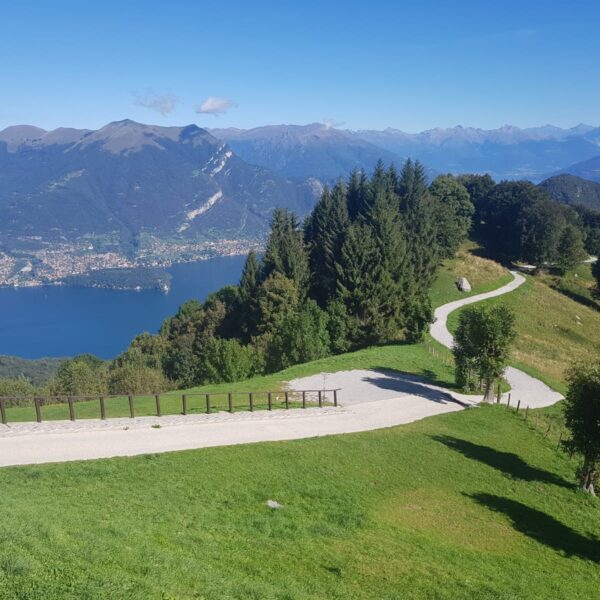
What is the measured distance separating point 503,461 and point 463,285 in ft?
179

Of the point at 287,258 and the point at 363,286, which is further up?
the point at 287,258

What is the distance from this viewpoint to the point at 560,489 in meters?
21.9

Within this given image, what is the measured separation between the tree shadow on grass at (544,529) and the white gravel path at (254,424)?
7.89m

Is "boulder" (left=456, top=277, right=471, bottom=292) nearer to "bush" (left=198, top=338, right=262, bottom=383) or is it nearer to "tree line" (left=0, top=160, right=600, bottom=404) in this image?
"tree line" (left=0, top=160, right=600, bottom=404)

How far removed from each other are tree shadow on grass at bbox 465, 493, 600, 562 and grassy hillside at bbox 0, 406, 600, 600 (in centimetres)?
8

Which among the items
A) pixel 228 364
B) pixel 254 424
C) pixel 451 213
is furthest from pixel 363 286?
pixel 451 213

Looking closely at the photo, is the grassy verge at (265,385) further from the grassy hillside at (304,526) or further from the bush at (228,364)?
the grassy hillside at (304,526)

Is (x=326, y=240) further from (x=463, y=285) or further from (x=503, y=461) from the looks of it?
(x=503, y=461)

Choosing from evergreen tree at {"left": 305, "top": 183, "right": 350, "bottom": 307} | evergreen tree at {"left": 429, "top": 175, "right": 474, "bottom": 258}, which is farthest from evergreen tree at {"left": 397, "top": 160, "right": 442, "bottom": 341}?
evergreen tree at {"left": 305, "top": 183, "right": 350, "bottom": 307}

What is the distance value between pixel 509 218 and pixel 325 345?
73805 mm

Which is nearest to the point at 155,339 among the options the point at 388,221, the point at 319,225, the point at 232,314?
the point at 232,314

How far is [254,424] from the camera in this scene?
25.2 meters

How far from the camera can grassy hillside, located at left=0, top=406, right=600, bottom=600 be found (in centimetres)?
1096

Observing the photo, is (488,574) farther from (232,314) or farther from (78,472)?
(232,314)
